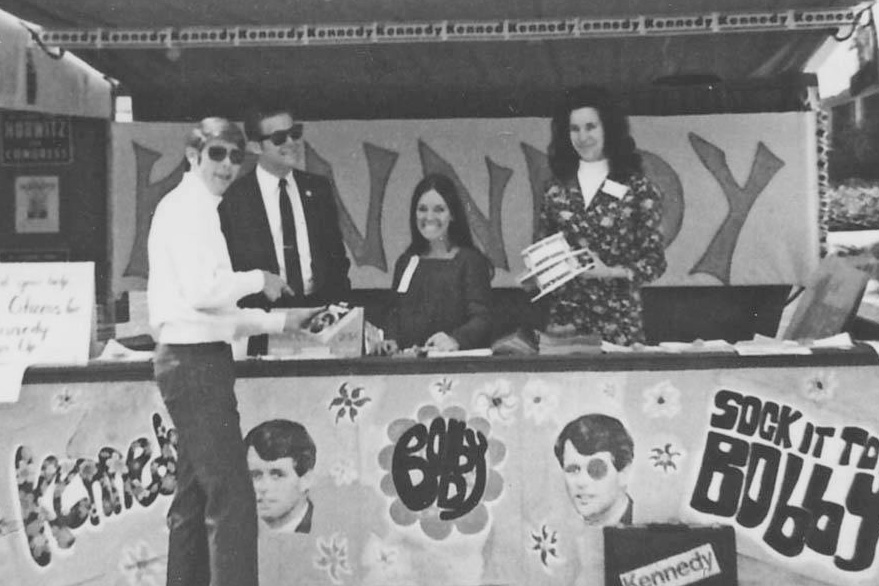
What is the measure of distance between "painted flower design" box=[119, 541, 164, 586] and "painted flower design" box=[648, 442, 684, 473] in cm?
187

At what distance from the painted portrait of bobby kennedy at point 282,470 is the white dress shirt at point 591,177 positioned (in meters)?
1.56

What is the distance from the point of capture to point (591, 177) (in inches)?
167

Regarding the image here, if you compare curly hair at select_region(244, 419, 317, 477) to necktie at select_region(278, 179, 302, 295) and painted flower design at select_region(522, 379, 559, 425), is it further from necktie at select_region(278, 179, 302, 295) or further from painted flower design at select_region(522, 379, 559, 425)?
painted flower design at select_region(522, 379, 559, 425)

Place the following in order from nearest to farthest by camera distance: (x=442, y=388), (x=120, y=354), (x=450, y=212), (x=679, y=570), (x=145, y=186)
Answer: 1. (x=679, y=570)
2. (x=442, y=388)
3. (x=120, y=354)
4. (x=450, y=212)
5. (x=145, y=186)

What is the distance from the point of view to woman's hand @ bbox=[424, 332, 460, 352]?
3.94 meters

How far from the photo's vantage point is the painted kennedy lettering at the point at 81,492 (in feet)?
12.0

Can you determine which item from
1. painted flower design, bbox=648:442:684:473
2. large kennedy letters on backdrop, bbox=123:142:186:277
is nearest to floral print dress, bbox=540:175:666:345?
painted flower design, bbox=648:442:684:473

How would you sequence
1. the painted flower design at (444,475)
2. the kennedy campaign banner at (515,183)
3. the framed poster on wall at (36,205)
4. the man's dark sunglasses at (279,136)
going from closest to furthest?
the painted flower design at (444,475)
the man's dark sunglasses at (279,136)
the kennedy campaign banner at (515,183)
the framed poster on wall at (36,205)

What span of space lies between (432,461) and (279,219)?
1210 mm

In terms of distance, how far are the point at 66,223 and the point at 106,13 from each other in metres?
2.38

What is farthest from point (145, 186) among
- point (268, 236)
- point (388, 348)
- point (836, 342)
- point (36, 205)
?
point (836, 342)

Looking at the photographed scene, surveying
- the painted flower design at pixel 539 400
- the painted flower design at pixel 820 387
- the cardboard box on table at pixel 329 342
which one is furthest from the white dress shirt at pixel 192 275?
the painted flower design at pixel 820 387

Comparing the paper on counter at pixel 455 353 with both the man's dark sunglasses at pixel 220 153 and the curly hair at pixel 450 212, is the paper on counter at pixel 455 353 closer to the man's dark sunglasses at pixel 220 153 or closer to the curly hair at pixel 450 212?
the curly hair at pixel 450 212

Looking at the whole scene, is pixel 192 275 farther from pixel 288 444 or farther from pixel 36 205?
pixel 36 205
